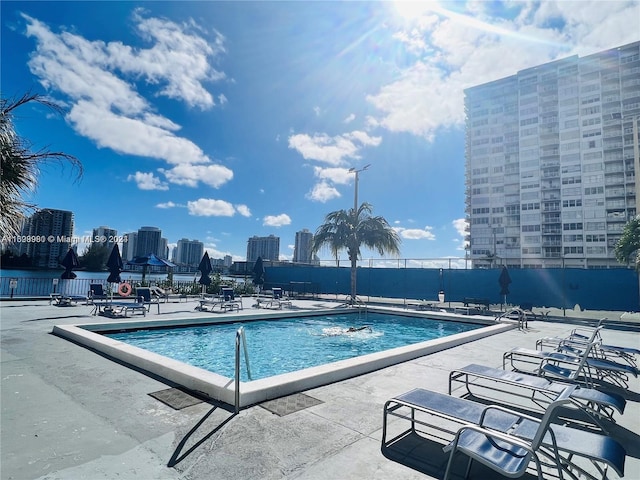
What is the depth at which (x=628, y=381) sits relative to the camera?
16.4ft

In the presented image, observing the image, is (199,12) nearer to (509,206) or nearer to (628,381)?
(628,381)

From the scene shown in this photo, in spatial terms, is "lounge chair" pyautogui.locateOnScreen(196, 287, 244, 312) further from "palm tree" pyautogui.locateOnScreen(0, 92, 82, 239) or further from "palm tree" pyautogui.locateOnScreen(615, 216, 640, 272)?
"palm tree" pyautogui.locateOnScreen(615, 216, 640, 272)

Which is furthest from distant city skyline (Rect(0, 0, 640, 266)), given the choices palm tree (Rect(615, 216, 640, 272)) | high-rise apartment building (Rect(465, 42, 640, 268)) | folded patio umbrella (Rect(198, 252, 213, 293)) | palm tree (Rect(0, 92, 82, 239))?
high-rise apartment building (Rect(465, 42, 640, 268))

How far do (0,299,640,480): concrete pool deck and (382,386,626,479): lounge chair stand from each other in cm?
35

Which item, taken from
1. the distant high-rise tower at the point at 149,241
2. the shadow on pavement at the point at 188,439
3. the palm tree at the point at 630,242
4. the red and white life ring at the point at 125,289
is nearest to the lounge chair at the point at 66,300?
the red and white life ring at the point at 125,289

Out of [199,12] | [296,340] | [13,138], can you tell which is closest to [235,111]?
[199,12]

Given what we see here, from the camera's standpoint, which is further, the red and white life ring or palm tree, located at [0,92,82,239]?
the red and white life ring

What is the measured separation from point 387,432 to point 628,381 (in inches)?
178

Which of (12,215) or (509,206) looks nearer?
(12,215)

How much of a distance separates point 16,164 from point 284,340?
7062 mm

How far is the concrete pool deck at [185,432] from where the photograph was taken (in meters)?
2.36

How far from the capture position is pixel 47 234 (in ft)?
31.8

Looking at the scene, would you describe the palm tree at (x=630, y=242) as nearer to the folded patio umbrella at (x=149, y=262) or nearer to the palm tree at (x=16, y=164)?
the folded patio umbrella at (x=149, y=262)

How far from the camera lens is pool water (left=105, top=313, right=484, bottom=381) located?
23.2ft
